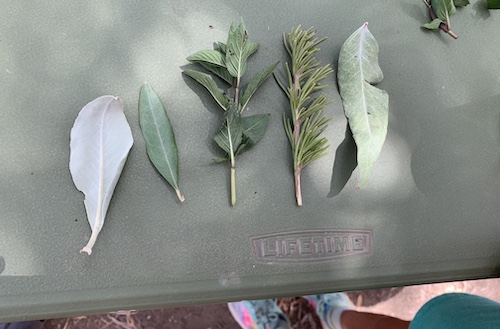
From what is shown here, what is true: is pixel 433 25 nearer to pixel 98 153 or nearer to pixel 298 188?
pixel 298 188

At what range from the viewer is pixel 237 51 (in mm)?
691

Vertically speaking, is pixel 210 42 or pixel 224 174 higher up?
pixel 210 42

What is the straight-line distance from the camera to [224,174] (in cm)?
70

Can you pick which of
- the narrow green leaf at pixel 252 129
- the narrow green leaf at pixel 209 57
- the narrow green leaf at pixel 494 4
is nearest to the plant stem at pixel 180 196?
the narrow green leaf at pixel 252 129

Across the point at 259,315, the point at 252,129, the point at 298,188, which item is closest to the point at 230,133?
the point at 252,129

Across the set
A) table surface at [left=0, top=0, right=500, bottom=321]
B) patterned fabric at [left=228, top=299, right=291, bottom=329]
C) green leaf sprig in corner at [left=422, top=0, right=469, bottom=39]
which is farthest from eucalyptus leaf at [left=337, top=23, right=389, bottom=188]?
patterned fabric at [left=228, top=299, right=291, bottom=329]

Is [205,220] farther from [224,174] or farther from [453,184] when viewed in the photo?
[453,184]

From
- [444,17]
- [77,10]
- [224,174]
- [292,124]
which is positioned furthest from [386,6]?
[77,10]

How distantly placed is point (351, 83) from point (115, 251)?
46cm

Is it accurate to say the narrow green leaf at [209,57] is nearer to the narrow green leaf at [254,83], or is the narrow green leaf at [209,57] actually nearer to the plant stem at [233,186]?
the narrow green leaf at [254,83]

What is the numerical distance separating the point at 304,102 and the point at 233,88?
123 mm

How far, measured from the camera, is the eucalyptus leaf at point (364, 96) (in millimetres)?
702

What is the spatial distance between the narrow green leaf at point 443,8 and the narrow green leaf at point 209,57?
0.41m

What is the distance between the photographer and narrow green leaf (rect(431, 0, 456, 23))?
78 centimetres
